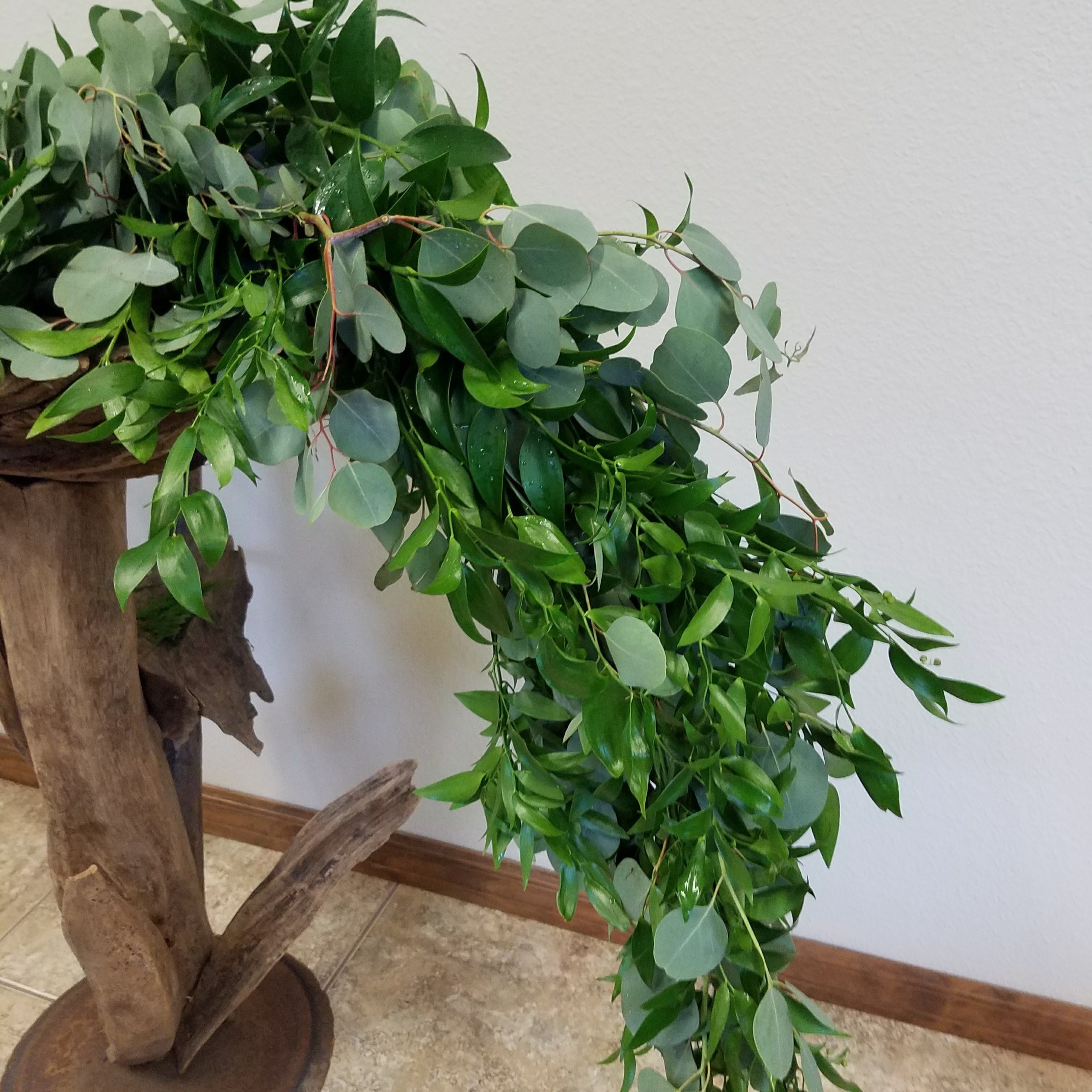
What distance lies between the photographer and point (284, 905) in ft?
2.69

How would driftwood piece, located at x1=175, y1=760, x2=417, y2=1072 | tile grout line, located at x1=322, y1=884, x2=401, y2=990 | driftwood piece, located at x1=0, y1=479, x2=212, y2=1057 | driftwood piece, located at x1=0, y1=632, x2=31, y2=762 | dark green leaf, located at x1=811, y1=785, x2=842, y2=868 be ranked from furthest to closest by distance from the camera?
tile grout line, located at x1=322, y1=884, x2=401, y2=990 → driftwood piece, located at x1=175, y1=760, x2=417, y2=1072 → driftwood piece, located at x1=0, y1=632, x2=31, y2=762 → driftwood piece, located at x1=0, y1=479, x2=212, y2=1057 → dark green leaf, located at x1=811, y1=785, x2=842, y2=868

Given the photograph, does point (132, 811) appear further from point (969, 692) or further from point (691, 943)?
point (969, 692)

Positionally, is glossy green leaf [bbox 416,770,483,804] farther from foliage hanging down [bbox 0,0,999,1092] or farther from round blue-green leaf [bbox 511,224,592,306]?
round blue-green leaf [bbox 511,224,592,306]

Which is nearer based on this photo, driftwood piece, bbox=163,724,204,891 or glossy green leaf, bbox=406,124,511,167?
glossy green leaf, bbox=406,124,511,167

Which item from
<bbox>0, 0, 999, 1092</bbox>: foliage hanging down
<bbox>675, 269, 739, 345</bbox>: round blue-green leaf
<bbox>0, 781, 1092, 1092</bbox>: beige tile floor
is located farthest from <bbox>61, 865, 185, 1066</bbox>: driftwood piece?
<bbox>675, 269, 739, 345</bbox>: round blue-green leaf

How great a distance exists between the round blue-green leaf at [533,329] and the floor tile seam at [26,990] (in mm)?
1148

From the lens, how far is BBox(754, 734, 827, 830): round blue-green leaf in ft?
1.52

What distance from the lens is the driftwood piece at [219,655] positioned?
2.80 ft

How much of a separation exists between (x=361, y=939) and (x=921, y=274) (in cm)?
110

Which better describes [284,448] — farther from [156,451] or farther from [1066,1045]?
[1066,1045]

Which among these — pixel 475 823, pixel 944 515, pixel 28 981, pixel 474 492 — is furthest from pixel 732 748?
pixel 28 981

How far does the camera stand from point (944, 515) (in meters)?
0.83

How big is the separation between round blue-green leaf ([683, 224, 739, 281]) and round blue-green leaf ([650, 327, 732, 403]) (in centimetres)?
4

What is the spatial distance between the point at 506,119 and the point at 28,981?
4.04 ft
